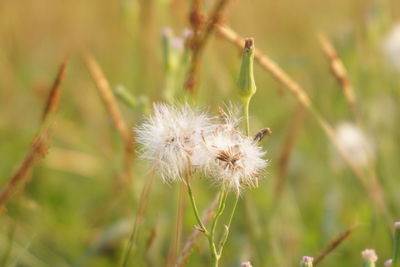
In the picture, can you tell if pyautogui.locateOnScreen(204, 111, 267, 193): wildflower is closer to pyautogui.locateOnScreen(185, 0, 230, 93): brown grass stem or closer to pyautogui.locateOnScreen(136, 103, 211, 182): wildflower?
pyautogui.locateOnScreen(136, 103, 211, 182): wildflower

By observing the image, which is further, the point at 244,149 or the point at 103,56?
the point at 103,56

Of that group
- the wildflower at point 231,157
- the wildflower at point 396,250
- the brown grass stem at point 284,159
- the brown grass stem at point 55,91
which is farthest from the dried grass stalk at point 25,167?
the brown grass stem at point 284,159

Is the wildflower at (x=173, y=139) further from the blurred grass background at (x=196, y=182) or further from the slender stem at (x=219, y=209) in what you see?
the blurred grass background at (x=196, y=182)

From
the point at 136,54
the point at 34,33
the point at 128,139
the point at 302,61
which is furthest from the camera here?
the point at 34,33

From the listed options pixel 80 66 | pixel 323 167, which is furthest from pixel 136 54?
pixel 80 66

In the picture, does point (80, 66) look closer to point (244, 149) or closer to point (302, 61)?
point (302, 61)

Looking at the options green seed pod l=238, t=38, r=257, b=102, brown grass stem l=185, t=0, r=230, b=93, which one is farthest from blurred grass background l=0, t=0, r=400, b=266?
green seed pod l=238, t=38, r=257, b=102

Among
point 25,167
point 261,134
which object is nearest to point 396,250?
point 261,134
